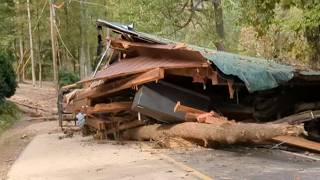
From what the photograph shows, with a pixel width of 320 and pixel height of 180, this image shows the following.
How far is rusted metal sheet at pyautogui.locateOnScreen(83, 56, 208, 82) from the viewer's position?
1496 centimetres

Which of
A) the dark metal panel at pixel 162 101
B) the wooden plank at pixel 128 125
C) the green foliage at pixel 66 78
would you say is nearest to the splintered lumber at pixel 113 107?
the wooden plank at pixel 128 125

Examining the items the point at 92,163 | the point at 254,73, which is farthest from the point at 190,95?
the point at 92,163

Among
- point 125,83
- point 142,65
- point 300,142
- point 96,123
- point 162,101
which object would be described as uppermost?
point 142,65

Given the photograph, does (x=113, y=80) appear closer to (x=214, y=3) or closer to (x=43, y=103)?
(x=214, y=3)

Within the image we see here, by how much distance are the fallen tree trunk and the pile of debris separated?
0.02 m

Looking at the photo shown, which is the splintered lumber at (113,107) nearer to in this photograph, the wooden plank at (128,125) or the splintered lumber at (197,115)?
the wooden plank at (128,125)

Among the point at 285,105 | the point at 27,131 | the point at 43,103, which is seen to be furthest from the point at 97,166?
the point at 43,103

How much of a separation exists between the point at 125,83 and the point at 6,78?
16.5m

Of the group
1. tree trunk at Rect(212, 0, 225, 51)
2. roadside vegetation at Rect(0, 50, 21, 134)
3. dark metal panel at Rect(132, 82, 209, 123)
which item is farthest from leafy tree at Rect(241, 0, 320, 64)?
roadside vegetation at Rect(0, 50, 21, 134)

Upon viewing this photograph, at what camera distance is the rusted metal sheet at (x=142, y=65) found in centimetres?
1496

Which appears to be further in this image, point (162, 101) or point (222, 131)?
point (162, 101)

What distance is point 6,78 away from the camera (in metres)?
31.4

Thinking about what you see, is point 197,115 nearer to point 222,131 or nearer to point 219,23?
point 222,131

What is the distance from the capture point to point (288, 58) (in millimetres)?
20000
